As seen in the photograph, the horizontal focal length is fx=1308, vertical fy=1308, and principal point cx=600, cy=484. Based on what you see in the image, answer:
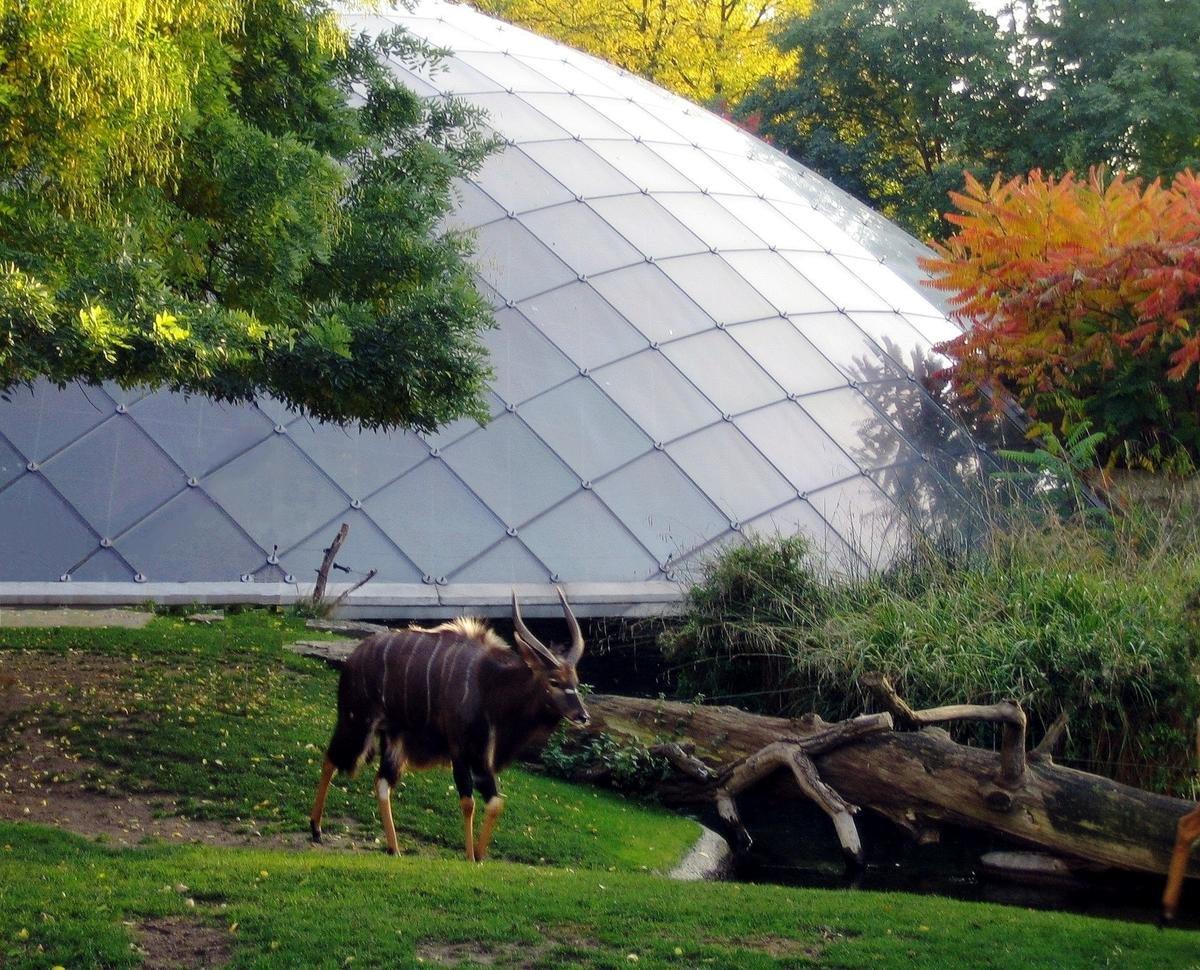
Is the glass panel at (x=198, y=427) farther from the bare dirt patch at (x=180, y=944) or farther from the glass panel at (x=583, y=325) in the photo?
the bare dirt patch at (x=180, y=944)

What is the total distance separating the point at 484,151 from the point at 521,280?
13.1ft

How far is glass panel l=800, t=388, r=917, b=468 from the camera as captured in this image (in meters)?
17.5

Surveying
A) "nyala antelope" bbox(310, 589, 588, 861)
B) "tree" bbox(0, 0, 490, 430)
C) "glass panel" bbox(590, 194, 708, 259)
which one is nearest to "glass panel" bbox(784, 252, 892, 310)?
"glass panel" bbox(590, 194, 708, 259)

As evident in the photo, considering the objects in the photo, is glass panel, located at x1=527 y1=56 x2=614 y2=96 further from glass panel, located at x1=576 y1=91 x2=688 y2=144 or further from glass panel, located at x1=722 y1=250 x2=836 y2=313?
glass panel, located at x1=722 y1=250 x2=836 y2=313

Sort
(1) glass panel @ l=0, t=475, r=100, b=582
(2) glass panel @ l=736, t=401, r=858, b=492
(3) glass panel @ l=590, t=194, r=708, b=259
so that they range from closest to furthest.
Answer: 1. (1) glass panel @ l=0, t=475, r=100, b=582
2. (2) glass panel @ l=736, t=401, r=858, b=492
3. (3) glass panel @ l=590, t=194, r=708, b=259

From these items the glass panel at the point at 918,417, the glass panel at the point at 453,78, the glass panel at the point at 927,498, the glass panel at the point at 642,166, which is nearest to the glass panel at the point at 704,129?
the glass panel at the point at 642,166

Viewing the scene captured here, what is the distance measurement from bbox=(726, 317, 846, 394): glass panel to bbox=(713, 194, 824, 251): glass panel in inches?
93.3

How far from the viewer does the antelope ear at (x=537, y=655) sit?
796 cm

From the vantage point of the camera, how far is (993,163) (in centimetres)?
3053

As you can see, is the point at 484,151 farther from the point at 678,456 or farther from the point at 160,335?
the point at 160,335

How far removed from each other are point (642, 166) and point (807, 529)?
25.3 ft

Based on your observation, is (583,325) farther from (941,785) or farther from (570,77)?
(941,785)

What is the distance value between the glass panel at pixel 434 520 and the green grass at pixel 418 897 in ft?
14.0

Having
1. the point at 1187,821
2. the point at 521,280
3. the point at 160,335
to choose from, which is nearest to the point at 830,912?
the point at 1187,821
